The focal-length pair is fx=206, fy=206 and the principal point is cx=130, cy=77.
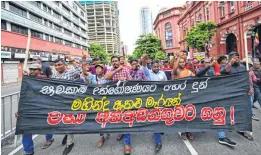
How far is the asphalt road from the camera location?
149 inches

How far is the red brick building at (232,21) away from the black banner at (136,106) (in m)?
17.8

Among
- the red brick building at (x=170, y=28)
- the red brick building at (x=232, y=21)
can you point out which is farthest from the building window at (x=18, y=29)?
the red brick building at (x=170, y=28)

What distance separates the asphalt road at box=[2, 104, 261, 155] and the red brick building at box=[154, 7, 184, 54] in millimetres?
68146

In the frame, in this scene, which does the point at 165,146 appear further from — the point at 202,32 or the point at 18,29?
the point at 18,29

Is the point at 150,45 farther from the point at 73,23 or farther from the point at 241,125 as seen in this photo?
the point at 241,125

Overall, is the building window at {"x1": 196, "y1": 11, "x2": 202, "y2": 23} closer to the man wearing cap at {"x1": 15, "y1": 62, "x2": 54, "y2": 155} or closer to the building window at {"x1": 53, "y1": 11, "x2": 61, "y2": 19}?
the building window at {"x1": 53, "y1": 11, "x2": 61, "y2": 19}

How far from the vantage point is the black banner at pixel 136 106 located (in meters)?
4.00

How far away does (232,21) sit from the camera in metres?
24.9

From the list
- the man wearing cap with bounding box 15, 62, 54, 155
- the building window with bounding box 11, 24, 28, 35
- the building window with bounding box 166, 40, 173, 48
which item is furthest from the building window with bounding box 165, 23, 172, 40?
the man wearing cap with bounding box 15, 62, 54, 155

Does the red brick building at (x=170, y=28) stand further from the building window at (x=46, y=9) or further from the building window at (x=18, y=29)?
the building window at (x=18, y=29)

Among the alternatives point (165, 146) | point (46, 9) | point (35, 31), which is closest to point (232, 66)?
point (165, 146)

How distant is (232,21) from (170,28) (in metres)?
52.1

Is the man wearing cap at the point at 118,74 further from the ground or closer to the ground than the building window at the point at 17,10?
closer to the ground

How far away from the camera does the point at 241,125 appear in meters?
4.02
